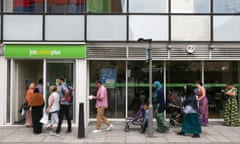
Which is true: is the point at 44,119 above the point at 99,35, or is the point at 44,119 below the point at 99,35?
below

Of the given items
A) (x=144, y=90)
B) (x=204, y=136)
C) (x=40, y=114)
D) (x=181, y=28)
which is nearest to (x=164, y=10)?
(x=181, y=28)

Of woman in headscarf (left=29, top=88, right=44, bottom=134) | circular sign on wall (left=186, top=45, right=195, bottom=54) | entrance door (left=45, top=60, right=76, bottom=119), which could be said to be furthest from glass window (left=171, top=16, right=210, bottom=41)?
woman in headscarf (left=29, top=88, right=44, bottom=134)

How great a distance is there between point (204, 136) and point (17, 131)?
6209 mm

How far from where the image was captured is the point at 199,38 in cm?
1267

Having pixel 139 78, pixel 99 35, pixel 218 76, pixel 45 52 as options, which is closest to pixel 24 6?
pixel 45 52

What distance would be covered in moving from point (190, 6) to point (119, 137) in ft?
18.8

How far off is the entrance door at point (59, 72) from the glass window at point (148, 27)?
99.6 inches

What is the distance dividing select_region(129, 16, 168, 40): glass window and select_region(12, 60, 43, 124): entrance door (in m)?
4.53

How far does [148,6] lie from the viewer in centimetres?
1282

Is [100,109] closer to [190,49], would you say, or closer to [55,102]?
[55,102]

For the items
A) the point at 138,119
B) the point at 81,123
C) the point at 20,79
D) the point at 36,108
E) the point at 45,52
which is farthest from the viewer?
the point at 20,79

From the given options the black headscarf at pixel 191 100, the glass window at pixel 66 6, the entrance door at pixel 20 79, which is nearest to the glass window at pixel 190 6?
the glass window at pixel 66 6

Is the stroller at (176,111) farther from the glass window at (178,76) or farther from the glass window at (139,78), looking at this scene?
the glass window at (139,78)

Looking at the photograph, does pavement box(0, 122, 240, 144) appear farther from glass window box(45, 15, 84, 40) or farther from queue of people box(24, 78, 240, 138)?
glass window box(45, 15, 84, 40)
